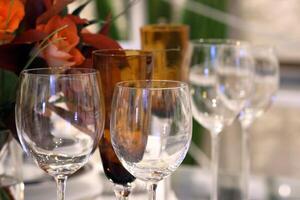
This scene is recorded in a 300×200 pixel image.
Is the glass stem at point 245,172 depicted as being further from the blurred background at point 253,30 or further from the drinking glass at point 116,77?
the blurred background at point 253,30

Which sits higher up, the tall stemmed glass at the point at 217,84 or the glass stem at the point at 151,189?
the tall stemmed glass at the point at 217,84

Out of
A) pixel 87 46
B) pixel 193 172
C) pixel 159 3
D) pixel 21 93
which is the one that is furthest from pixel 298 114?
pixel 21 93

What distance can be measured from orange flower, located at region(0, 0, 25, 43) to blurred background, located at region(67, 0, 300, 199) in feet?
5.09

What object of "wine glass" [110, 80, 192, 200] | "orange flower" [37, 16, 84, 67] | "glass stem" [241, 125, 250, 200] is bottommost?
"glass stem" [241, 125, 250, 200]

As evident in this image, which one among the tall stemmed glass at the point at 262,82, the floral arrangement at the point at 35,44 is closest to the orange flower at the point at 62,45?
the floral arrangement at the point at 35,44

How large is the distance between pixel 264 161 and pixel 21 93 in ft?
6.29

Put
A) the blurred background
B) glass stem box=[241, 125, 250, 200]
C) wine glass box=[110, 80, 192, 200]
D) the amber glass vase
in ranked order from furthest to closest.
Result: the blurred background → glass stem box=[241, 125, 250, 200] → the amber glass vase → wine glass box=[110, 80, 192, 200]

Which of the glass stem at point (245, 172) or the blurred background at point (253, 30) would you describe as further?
the blurred background at point (253, 30)

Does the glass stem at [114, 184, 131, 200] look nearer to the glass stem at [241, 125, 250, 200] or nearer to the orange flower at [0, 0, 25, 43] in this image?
the orange flower at [0, 0, 25, 43]

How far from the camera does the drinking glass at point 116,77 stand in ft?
2.30

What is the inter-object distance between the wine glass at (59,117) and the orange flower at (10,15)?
0.06 meters

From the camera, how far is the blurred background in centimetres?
227

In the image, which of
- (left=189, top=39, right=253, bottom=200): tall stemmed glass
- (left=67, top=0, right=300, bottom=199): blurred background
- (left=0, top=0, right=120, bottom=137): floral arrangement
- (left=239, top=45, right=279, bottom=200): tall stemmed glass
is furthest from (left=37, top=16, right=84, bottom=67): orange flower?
(left=67, top=0, right=300, bottom=199): blurred background

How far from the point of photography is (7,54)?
28.2 inches
